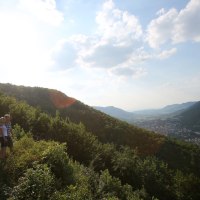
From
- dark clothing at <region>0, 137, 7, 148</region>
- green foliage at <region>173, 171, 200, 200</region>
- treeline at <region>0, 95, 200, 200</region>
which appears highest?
dark clothing at <region>0, 137, 7, 148</region>

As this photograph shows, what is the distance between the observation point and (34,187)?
411 inches

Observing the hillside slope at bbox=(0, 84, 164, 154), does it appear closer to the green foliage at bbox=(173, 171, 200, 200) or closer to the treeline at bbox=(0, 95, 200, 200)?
the treeline at bbox=(0, 95, 200, 200)

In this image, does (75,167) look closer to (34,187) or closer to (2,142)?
(2,142)

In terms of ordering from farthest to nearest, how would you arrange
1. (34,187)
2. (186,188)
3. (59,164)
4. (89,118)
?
(89,118), (186,188), (59,164), (34,187)

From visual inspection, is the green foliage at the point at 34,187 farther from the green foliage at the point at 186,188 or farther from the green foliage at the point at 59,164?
the green foliage at the point at 186,188

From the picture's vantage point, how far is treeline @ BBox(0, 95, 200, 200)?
11.0m

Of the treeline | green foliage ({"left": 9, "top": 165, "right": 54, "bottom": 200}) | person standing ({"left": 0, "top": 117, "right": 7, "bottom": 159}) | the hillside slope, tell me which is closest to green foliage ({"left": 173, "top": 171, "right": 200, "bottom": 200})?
the treeline

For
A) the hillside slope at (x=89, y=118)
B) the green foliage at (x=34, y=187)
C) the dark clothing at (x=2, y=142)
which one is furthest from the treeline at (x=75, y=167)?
the hillside slope at (x=89, y=118)

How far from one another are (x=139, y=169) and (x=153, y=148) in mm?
24441

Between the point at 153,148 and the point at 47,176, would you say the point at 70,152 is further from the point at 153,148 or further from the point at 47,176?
the point at 153,148

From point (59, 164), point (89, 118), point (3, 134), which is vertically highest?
point (89, 118)

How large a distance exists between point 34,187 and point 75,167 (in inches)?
196

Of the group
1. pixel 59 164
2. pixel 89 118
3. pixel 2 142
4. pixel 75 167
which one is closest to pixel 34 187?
pixel 59 164

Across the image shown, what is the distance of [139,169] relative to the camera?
102ft
